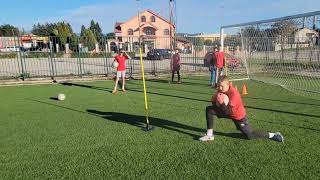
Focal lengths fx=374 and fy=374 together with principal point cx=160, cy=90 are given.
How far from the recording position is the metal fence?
2197cm

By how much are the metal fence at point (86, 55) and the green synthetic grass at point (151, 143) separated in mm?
9825

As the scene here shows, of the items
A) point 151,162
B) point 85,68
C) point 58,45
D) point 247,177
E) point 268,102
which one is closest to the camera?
point 247,177

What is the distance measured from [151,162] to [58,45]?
59.7 feet

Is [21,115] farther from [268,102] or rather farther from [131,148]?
[268,102]

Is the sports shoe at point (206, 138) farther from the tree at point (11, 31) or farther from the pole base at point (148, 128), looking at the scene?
the tree at point (11, 31)

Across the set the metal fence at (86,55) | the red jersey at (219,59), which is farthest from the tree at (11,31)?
the red jersey at (219,59)

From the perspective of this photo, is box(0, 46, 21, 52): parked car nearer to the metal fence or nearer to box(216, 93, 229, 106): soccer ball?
the metal fence

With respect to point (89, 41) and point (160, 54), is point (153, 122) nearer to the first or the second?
point (89, 41)

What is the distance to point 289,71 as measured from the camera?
14.9 meters

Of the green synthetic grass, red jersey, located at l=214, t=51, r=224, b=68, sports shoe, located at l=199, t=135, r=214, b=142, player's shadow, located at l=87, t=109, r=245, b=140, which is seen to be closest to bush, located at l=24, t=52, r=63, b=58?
the green synthetic grass

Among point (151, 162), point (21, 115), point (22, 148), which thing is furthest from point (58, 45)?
point (151, 162)

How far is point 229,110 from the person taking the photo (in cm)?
704

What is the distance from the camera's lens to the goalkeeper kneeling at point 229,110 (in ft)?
22.9

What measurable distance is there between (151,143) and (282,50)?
8.86 meters
